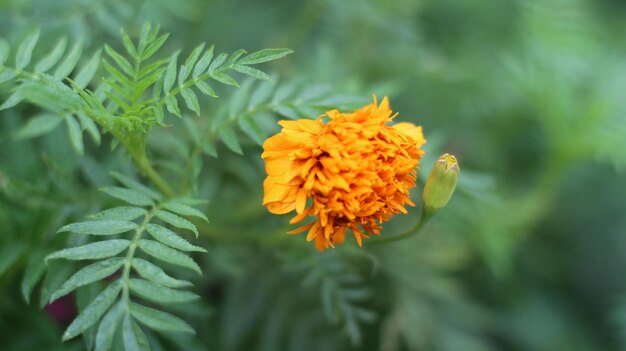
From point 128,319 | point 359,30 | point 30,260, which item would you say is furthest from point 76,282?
point 359,30

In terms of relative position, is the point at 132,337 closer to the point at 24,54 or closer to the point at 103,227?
the point at 103,227

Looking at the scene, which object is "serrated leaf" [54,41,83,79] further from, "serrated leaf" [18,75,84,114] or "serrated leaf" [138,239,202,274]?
"serrated leaf" [138,239,202,274]

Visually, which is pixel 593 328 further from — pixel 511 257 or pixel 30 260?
pixel 30 260

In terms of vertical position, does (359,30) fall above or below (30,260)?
above

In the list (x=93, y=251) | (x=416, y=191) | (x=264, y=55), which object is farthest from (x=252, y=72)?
(x=416, y=191)

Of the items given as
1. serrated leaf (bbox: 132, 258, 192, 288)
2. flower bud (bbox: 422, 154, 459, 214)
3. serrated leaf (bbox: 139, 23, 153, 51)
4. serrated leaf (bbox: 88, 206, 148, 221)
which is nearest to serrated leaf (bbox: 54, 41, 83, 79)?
serrated leaf (bbox: 139, 23, 153, 51)

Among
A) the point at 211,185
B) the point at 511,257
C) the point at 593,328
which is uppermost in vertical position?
the point at 211,185
